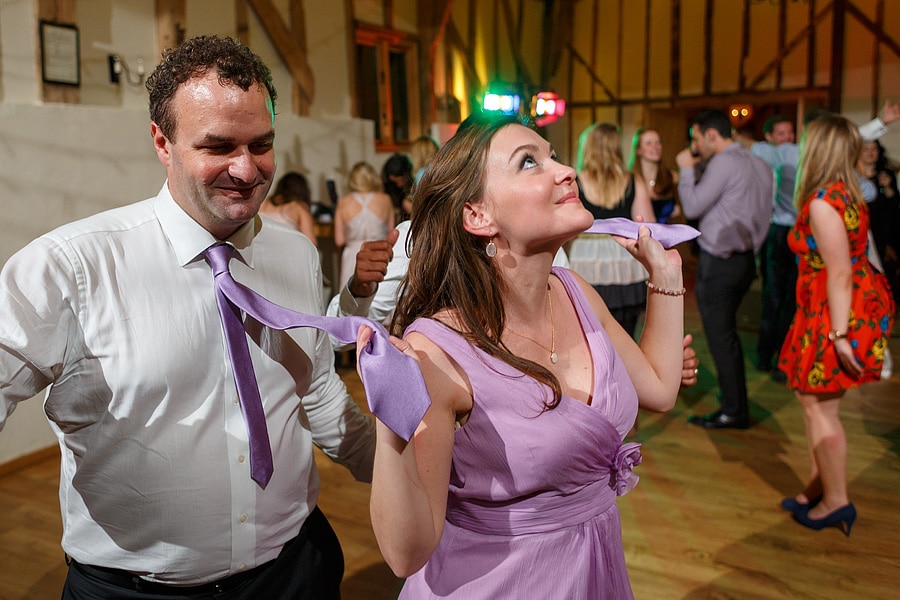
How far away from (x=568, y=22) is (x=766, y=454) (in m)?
9.15

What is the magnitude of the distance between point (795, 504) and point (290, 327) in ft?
9.90

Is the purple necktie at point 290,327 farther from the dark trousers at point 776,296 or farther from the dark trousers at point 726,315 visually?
the dark trousers at point 776,296

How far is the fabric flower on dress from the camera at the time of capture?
1480 mm

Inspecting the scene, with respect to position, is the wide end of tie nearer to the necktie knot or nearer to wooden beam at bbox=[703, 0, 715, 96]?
the necktie knot

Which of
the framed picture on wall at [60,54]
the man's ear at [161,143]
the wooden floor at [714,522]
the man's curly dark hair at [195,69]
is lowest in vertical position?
the wooden floor at [714,522]

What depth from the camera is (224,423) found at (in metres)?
1.38

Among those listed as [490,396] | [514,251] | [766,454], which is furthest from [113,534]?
[766,454]

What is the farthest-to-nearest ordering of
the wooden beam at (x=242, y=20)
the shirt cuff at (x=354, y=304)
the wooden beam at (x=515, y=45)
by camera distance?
the wooden beam at (x=515, y=45), the wooden beam at (x=242, y=20), the shirt cuff at (x=354, y=304)

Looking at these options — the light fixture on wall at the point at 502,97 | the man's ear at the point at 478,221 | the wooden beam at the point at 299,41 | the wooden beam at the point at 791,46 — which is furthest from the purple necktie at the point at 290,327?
the wooden beam at the point at 791,46

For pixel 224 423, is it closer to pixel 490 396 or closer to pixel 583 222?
pixel 490 396

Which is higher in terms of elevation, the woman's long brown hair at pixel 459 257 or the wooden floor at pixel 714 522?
the woman's long brown hair at pixel 459 257

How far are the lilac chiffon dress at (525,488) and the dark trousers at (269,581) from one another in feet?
0.67

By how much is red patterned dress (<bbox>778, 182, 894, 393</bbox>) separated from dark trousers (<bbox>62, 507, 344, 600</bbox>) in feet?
7.62

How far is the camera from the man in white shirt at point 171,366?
4.17ft
